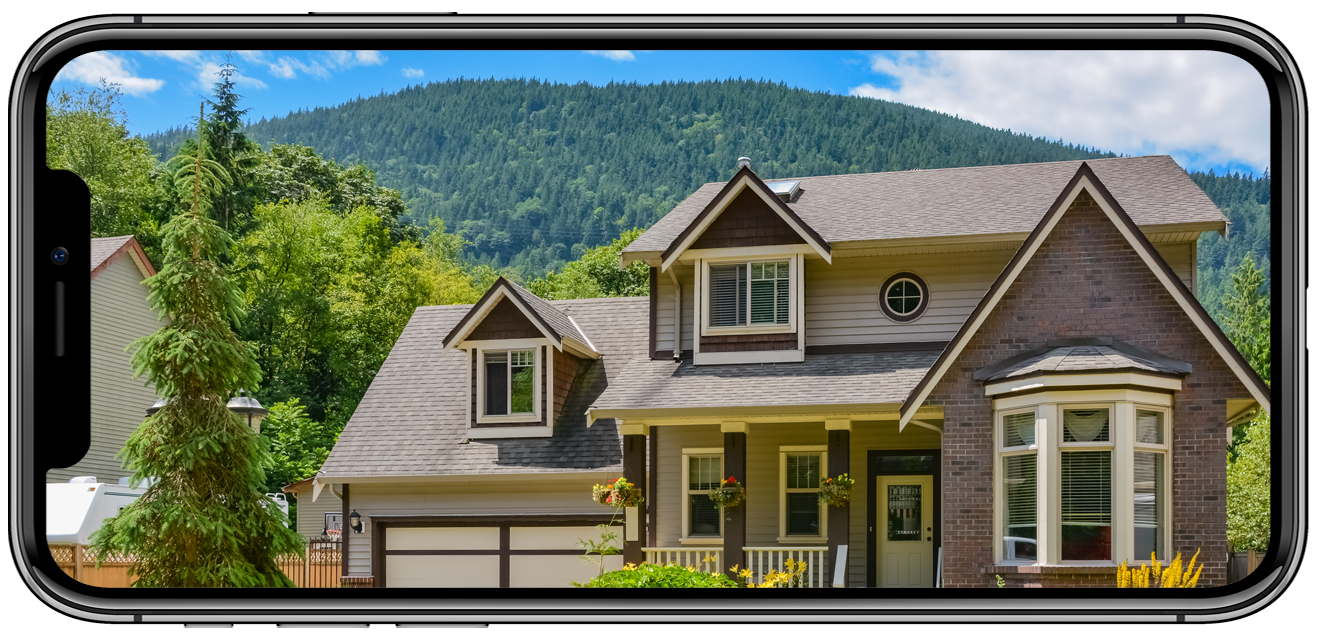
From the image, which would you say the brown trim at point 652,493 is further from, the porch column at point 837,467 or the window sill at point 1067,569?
the window sill at point 1067,569

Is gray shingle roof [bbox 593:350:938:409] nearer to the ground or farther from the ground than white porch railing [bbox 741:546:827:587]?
farther from the ground

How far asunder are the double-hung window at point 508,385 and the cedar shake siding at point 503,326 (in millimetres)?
247

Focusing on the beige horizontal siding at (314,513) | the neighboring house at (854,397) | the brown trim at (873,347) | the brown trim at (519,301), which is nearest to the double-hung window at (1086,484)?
the neighboring house at (854,397)

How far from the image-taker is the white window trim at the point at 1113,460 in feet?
43.7

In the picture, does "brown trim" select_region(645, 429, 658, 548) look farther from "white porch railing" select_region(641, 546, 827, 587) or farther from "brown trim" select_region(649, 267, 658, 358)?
"brown trim" select_region(649, 267, 658, 358)

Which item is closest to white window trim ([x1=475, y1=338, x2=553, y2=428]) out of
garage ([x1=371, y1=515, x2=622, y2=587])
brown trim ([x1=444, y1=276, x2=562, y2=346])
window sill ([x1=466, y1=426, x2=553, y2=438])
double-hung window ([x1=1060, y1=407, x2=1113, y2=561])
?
window sill ([x1=466, y1=426, x2=553, y2=438])

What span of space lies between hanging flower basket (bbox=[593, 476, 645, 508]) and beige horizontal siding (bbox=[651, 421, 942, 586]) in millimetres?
1036

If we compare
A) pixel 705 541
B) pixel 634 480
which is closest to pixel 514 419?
pixel 634 480

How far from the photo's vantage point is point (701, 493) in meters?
18.8

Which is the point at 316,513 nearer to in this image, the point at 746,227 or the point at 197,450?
the point at 197,450

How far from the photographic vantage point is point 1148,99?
175 ft

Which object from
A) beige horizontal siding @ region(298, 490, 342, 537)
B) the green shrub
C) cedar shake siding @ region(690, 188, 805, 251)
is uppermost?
cedar shake siding @ region(690, 188, 805, 251)

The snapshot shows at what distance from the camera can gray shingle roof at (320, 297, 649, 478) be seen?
64.6 feet

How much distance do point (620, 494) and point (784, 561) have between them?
246 cm
